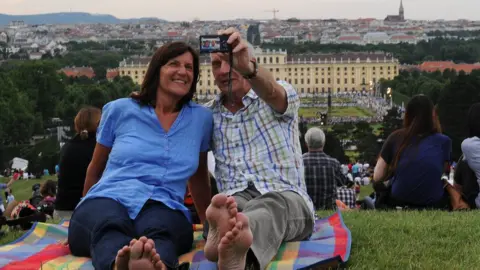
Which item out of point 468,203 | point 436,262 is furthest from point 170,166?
point 468,203

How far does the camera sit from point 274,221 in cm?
314

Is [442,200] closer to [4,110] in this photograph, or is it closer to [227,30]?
[227,30]

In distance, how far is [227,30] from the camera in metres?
3.26

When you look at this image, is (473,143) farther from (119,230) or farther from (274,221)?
(119,230)

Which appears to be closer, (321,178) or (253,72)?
(253,72)

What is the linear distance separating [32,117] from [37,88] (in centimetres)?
722

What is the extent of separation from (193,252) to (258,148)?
1.67ft

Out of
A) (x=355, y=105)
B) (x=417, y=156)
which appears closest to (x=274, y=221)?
(x=417, y=156)

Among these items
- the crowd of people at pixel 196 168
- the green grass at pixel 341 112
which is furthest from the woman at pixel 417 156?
the green grass at pixel 341 112

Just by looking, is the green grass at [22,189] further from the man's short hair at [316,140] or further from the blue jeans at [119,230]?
the blue jeans at [119,230]

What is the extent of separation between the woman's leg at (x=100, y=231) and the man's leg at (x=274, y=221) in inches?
17.8

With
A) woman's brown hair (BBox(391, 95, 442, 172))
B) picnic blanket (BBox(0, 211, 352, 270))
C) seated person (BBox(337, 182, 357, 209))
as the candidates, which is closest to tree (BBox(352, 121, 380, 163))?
seated person (BBox(337, 182, 357, 209))

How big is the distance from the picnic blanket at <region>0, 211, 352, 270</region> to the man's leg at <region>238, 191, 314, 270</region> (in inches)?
2.1

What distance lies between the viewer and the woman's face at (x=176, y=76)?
3.48m
